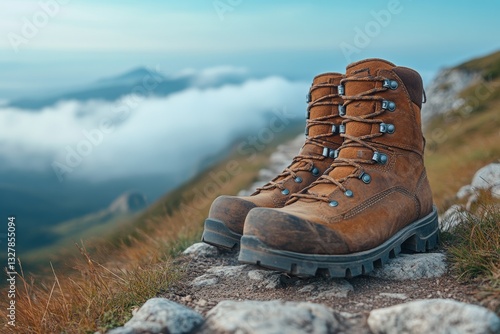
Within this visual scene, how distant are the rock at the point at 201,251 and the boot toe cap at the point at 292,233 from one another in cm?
129

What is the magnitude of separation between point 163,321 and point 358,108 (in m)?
1.95

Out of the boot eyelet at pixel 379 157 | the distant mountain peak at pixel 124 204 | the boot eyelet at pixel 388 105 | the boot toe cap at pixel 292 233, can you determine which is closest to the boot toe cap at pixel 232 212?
the boot toe cap at pixel 292 233

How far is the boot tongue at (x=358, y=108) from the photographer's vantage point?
11.8 feet

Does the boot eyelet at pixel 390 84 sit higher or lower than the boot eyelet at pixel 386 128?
higher

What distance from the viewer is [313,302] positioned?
3.04 m

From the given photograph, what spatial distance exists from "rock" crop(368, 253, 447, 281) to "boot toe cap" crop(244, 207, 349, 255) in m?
0.45

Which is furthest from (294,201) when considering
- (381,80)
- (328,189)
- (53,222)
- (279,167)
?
(53,222)

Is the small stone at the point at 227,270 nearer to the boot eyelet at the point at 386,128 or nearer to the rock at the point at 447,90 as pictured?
the boot eyelet at the point at 386,128

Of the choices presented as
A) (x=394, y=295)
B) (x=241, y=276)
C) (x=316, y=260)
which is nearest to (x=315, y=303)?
(x=316, y=260)

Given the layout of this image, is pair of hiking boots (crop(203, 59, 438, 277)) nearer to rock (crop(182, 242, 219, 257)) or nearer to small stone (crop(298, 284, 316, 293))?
small stone (crop(298, 284, 316, 293))

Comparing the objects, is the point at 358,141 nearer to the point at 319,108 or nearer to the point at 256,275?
the point at 319,108

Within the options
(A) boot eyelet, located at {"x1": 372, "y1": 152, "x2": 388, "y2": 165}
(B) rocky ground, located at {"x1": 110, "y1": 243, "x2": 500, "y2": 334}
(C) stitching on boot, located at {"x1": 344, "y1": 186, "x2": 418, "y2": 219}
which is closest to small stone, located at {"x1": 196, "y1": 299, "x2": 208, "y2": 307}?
(B) rocky ground, located at {"x1": 110, "y1": 243, "x2": 500, "y2": 334}

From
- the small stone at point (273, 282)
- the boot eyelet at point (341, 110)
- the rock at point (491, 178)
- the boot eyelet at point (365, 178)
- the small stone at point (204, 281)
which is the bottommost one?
the small stone at point (204, 281)

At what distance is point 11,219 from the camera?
4.87m
